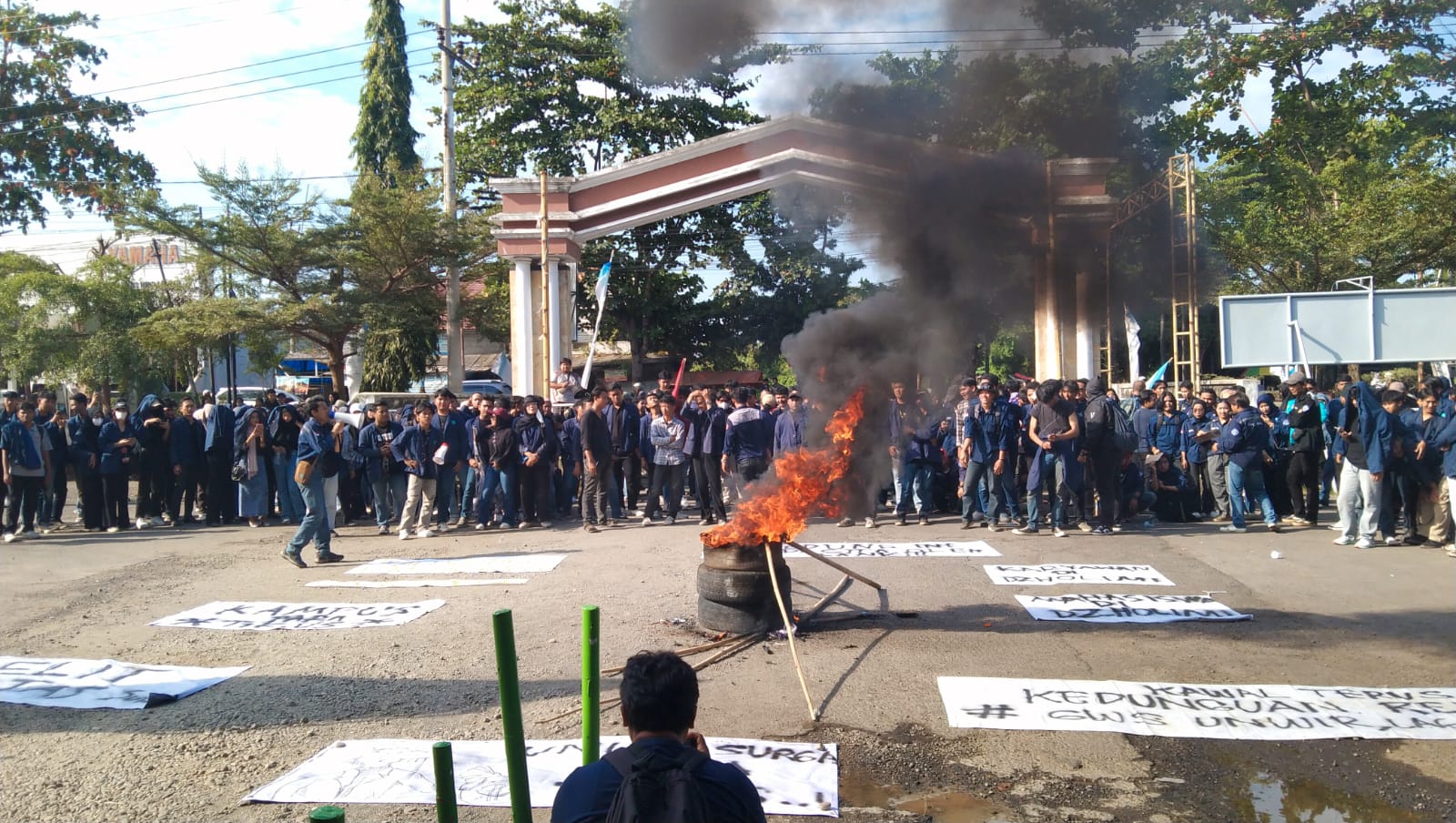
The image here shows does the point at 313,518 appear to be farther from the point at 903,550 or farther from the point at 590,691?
the point at 590,691

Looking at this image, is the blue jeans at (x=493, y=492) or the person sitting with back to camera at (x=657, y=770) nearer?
the person sitting with back to camera at (x=657, y=770)

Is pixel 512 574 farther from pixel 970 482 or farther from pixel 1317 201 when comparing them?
pixel 1317 201

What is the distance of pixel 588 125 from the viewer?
26453 millimetres

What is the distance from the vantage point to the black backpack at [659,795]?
6.91 feet

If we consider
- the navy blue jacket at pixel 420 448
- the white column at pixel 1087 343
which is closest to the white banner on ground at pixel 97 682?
the navy blue jacket at pixel 420 448

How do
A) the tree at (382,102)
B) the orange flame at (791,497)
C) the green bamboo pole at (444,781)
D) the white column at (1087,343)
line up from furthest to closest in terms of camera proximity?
the tree at (382,102)
the white column at (1087,343)
the orange flame at (791,497)
the green bamboo pole at (444,781)

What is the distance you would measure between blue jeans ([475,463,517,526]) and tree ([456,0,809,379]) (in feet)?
45.3

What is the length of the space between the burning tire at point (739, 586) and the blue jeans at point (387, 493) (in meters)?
6.64

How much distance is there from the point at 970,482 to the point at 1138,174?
255 inches

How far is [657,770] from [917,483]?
10562 mm

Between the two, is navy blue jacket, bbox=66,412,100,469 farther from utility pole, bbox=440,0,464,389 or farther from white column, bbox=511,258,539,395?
utility pole, bbox=440,0,464,389

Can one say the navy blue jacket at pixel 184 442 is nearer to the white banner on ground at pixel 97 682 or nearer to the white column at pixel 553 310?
the white banner on ground at pixel 97 682

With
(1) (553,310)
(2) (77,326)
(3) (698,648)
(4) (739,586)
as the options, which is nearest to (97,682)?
(3) (698,648)

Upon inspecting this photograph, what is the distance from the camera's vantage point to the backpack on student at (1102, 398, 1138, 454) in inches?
443
